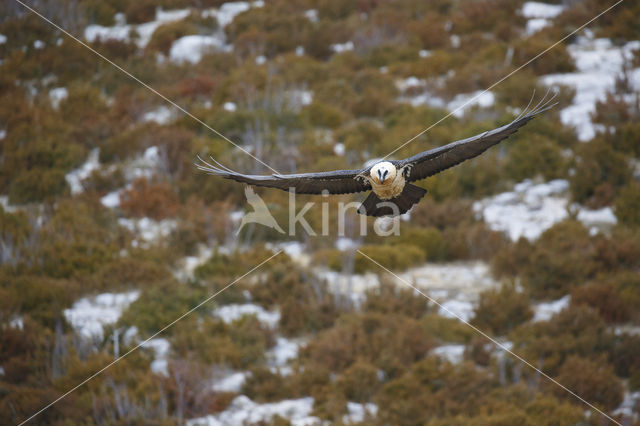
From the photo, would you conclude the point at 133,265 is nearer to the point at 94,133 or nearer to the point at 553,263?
the point at 94,133

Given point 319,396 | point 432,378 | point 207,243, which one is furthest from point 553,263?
point 207,243

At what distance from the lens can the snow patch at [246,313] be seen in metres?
9.98

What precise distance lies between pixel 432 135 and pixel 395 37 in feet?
17.5

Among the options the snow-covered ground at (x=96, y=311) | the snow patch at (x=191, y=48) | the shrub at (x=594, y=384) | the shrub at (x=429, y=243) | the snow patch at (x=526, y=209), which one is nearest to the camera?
the shrub at (x=594, y=384)

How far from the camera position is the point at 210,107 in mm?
15625

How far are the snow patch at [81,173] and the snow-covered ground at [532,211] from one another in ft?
21.2

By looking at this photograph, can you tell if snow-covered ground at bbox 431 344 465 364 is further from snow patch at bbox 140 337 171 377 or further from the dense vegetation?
snow patch at bbox 140 337 171 377

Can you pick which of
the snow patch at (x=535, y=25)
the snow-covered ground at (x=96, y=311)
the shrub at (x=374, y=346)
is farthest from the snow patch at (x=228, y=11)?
the shrub at (x=374, y=346)

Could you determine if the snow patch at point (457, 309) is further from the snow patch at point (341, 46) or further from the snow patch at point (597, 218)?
Answer: the snow patch at point (341, 46)

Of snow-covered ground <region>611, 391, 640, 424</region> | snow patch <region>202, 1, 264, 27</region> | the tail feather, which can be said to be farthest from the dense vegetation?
the tail feather

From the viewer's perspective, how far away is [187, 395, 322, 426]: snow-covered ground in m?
8.35

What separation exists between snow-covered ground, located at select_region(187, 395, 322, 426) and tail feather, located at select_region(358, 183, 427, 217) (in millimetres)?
2692

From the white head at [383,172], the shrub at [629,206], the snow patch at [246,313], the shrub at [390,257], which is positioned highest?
the white head at [383,172]

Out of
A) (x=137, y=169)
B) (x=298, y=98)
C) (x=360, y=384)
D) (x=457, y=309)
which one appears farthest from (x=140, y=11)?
(x=360, y=384)
